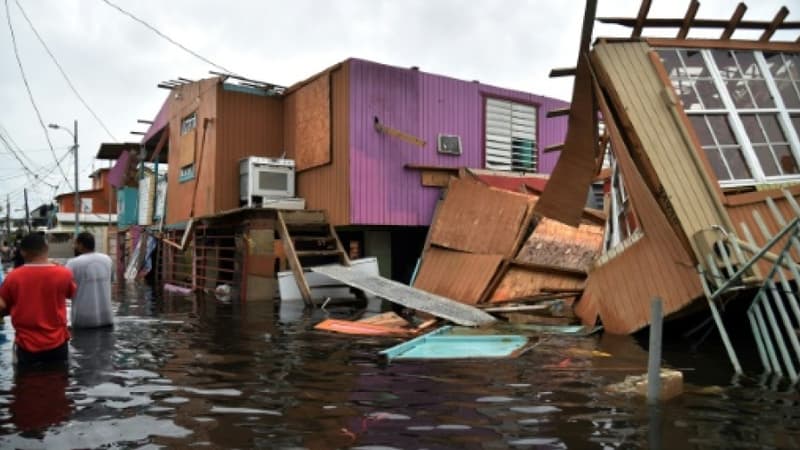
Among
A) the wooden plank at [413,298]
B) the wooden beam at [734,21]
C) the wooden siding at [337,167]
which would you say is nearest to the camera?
the wooden beam at [734,21]

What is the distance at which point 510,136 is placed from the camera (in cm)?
1920

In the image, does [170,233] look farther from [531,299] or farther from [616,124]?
[616,124]

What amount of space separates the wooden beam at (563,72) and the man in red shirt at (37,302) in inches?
309

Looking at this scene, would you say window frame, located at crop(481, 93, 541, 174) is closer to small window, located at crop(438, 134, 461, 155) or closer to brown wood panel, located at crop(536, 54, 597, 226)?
small window, located at crop(438, 134, 461, 155)

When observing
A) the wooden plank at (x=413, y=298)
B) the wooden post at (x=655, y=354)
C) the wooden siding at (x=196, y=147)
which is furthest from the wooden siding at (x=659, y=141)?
the wooden siding at (x=196, y=147)

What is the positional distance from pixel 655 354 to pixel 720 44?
6534mm

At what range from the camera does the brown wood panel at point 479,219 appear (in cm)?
1399

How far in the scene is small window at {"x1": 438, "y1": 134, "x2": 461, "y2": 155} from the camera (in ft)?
58.6

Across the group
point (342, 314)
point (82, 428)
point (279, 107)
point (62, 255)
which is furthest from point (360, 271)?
point (62, 255)

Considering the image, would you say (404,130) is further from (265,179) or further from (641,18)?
(641,18)

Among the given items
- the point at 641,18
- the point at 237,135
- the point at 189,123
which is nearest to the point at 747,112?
the point at 641,18

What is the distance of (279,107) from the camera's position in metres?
19.9

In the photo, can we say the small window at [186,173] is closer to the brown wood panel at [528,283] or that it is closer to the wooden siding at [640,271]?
the brown wood panel at [528,283]

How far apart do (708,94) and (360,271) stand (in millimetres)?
8832
